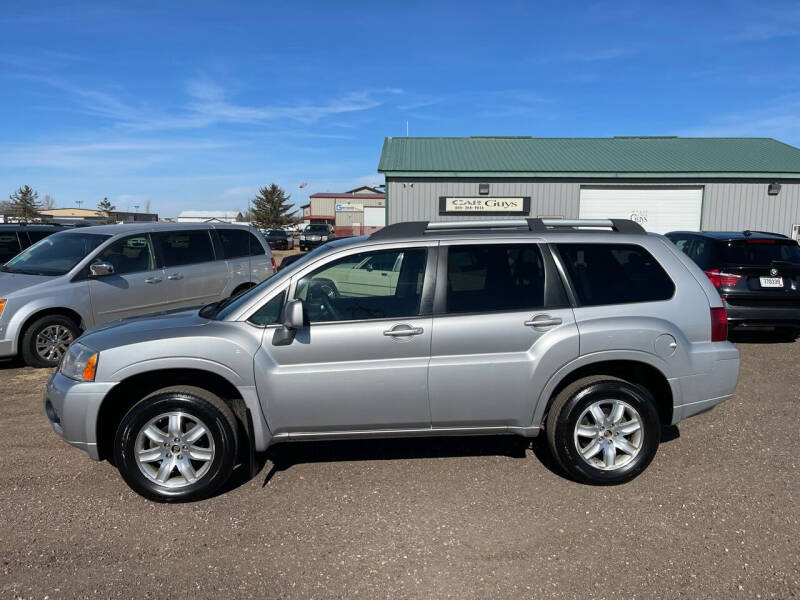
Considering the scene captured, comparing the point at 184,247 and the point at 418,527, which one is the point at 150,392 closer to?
the point at 418,527

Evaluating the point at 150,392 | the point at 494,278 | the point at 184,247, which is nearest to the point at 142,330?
the point at 150,392

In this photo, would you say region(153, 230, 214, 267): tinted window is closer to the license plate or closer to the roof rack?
the roof rack

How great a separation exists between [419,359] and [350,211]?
5410 centimetres

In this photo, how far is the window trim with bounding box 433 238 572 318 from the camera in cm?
394

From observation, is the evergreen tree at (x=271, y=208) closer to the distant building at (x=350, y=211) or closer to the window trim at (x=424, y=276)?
the distant building at (x=350, y=211)

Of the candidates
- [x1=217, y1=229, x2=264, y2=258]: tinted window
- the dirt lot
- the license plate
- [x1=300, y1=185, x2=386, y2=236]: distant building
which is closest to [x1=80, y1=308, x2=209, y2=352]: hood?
the dirt lot

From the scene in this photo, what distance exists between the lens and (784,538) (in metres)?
3.38

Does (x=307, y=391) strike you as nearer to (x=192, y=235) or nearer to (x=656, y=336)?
(x=656, y=336)

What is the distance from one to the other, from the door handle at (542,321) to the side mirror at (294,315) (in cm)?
144

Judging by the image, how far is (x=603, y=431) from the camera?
13.2 ft

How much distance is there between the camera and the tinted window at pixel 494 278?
3.98 meters

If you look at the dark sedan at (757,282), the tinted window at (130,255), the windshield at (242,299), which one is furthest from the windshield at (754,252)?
the tinted window at (130,255)

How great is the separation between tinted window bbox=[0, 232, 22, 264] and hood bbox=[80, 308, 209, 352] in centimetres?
749

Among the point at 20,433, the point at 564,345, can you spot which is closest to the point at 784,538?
the point at 564,345
